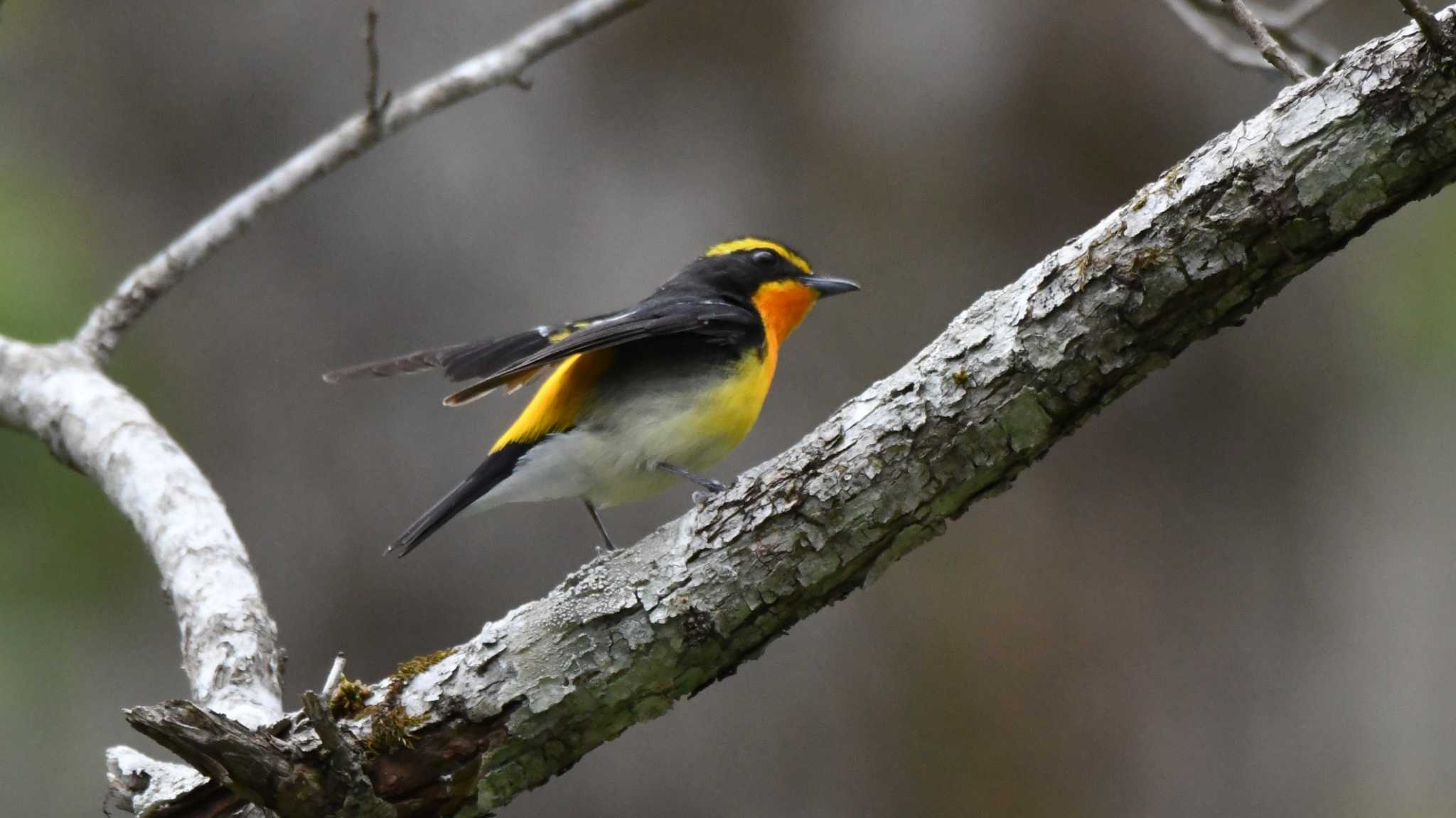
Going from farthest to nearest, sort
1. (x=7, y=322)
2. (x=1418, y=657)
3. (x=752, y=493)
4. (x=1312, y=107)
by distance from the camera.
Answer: (x=1418, y=657), (x=7, y=322), (x=752, y=493), (x=1312, y=107)

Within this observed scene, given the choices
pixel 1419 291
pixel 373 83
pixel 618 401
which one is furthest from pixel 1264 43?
pixel 1419 291

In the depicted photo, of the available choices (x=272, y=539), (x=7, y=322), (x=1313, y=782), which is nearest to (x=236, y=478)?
(x=272, y=539)

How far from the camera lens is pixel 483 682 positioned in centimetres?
259

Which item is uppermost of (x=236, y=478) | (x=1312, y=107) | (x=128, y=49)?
(x=128, y=49)

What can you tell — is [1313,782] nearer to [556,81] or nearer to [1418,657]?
[1418,657]

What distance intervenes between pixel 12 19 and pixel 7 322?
80.2 inches

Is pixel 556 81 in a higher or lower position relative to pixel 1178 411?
higher

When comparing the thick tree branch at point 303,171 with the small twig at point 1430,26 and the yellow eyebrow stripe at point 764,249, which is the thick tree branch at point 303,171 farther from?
the small twig at point 1430,26

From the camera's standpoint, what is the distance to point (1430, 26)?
1975 millimetres

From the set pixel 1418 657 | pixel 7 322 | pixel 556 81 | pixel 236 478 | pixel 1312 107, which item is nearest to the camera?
pixel 1312 107

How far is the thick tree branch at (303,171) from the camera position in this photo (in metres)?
4.09

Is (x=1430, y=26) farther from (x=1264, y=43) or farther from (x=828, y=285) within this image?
(x=828, y=285)

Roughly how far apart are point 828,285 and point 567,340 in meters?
1.27

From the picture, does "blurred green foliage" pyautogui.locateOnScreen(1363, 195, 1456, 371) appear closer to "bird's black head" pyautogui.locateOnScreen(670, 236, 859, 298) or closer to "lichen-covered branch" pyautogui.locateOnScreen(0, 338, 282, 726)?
"bird's black head" pyautogui.locateOnScreen(670, 236, 859, 298)
